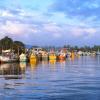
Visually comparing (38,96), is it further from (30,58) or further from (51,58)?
(51,58)

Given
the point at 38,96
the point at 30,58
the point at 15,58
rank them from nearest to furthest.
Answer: the point at 38,96
the point at 15,58
the point at 30,58

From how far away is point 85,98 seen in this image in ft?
99.2

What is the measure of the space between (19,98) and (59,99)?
3072 mm

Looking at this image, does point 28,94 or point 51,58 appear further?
point 51,58

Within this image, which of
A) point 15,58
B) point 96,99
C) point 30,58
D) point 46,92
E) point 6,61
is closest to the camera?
point 96,99

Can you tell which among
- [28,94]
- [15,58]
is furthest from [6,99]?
[15,58]

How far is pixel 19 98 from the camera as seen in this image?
99.6ft

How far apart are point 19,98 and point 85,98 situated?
499 centimetres

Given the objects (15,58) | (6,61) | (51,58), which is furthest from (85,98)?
(51,58)

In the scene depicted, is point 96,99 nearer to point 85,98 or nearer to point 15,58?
point 85,98

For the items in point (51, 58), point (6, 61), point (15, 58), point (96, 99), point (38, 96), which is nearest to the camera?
point (96, 99)

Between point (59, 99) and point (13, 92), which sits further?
point (13, 92)

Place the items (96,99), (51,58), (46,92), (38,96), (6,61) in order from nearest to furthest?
(96,99), (38,96), (46,92), (6,61), (51,58)

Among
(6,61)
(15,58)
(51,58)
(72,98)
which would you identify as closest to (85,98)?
(72,98)
